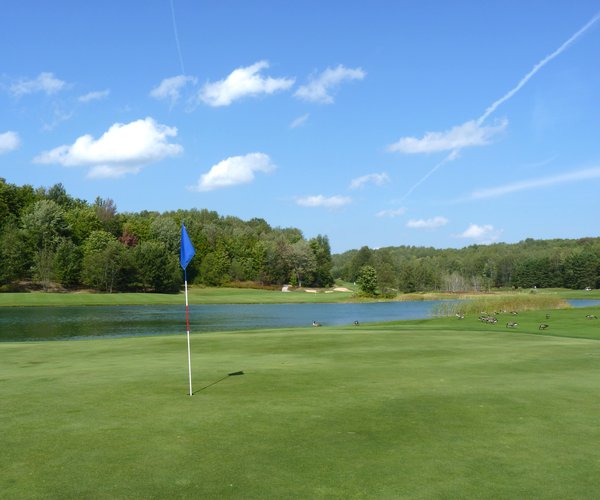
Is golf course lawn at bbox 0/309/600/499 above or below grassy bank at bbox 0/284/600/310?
above

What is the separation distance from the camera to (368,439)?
7.17 m

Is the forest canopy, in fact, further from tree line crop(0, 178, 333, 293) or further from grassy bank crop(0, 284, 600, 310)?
grassy bank crop(0, 284, 600, 310)

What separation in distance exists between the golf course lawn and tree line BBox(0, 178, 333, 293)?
91427 mm

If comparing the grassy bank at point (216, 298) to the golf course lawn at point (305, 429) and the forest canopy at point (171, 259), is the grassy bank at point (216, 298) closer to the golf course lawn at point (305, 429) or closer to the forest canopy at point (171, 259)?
the forest canopy at point (171, 259)

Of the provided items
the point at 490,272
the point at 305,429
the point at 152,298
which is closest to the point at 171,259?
the point at 152,298

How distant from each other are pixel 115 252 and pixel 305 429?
102 m

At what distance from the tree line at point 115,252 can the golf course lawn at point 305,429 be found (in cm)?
9143

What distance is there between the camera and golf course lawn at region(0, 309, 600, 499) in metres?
5.66

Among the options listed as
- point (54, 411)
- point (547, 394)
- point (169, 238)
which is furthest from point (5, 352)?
point (169, 238)

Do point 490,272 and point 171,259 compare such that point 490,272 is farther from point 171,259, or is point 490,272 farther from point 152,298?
point 152,298

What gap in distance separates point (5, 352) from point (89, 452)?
47.3 feet

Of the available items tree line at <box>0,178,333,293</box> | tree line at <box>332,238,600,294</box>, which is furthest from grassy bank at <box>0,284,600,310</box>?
tree line at <box>332,238,600,294</box>

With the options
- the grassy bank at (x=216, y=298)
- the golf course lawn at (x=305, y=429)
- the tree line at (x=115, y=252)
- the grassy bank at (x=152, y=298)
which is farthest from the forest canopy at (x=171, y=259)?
the golf course lawn at (x=305, y=429)

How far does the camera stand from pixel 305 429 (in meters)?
7.60
